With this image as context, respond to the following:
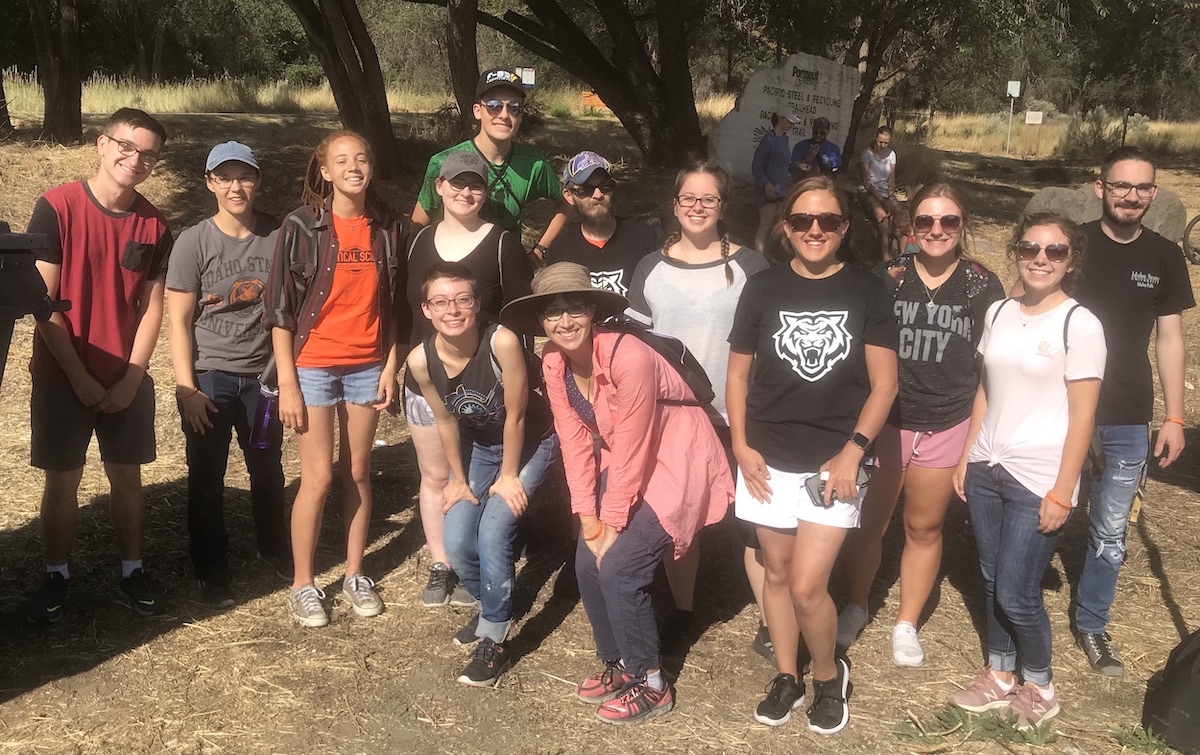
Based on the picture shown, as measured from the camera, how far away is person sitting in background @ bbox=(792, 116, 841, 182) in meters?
12.1

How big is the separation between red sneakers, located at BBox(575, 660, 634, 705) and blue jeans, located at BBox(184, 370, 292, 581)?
66.6 inches

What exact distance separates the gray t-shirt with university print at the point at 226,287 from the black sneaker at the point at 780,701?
7.66ft

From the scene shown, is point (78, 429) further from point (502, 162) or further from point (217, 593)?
point (502, 162)

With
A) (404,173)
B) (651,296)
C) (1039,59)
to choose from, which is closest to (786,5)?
(404,173)

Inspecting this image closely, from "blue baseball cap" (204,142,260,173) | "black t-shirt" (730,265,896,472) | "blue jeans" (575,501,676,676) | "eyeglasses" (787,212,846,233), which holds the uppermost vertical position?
"blue baseball cap" (204,142,260,173)

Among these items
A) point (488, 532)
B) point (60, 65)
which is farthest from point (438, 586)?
point (60, 65)

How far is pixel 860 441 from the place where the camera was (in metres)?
3.18

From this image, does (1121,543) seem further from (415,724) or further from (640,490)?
(415,724)

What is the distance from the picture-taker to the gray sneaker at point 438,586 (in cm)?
440

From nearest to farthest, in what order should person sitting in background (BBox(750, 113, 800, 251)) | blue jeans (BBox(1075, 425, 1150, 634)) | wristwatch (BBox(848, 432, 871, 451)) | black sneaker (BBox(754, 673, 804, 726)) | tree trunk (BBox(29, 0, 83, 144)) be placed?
wristwatch (BBox(848, 432, 871, 451)), black sneaker (BBox(754, 673, 804, 726)), blue jeans (BBox(1075, 425, 1150, 634)), person sitting in background (BBox(750, 113, 800, 251)), tree trunk (BBox(29, 0, 83, 144))

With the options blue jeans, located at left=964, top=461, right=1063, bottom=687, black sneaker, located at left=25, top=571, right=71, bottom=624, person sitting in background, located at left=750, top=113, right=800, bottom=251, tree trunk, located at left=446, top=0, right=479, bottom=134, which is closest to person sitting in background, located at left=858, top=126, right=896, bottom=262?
person sitting in background, located at left=750, top=113, right=800, bottom=251

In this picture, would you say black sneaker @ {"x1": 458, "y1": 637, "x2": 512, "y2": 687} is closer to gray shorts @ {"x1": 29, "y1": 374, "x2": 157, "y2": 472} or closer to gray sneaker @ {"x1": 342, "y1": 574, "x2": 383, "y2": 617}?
gray sneaker @ {"x1": 342, "y1": 574, "x2": 383, "y2": 617}

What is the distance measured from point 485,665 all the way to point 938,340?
202 cm

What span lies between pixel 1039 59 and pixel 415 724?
159 ft
